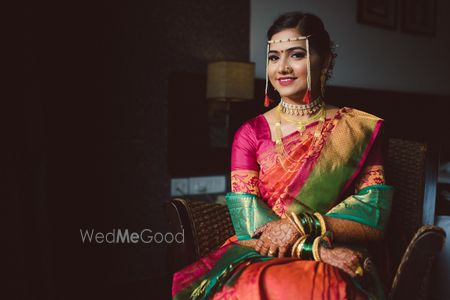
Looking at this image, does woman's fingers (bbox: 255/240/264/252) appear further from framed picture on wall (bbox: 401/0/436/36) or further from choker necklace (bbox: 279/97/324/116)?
framed picture on wall (bbox: 401/0/436/36)

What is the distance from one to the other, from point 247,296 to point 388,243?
0.69 m

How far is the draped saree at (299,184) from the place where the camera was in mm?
1149

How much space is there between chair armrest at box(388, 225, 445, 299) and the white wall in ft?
6.27

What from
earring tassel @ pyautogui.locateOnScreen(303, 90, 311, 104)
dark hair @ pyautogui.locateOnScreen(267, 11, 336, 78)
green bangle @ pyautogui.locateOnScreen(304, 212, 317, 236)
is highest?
dark hair @ pyautogui.locateOnScreen(267, 11, 336, 78)

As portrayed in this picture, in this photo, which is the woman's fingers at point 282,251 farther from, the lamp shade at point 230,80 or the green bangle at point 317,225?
the lamp shade at point 230,80

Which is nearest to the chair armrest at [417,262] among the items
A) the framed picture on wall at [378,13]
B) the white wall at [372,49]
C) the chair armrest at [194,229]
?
the chair armrest at [194,229]

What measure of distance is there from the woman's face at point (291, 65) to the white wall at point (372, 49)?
1.60m

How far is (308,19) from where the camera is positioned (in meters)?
1.23

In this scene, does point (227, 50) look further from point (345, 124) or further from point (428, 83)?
point (428, 83)

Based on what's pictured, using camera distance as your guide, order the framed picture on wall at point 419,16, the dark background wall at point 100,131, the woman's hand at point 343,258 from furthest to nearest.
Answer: the framed picture on wall at point 419,16, the dark background wall at point 100,131, the woman's hand at point 343,258

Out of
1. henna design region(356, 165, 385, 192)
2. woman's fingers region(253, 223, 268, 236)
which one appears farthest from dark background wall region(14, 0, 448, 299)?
henna design region(356, 165, 385, 192)

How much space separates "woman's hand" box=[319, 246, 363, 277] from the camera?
102 centimetres

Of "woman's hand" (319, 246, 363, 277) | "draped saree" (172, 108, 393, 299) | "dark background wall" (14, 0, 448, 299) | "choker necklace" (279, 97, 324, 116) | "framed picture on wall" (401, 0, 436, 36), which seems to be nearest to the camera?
"woman's hand" (319, 246, 363, 277)

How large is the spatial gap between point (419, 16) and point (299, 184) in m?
3.00
